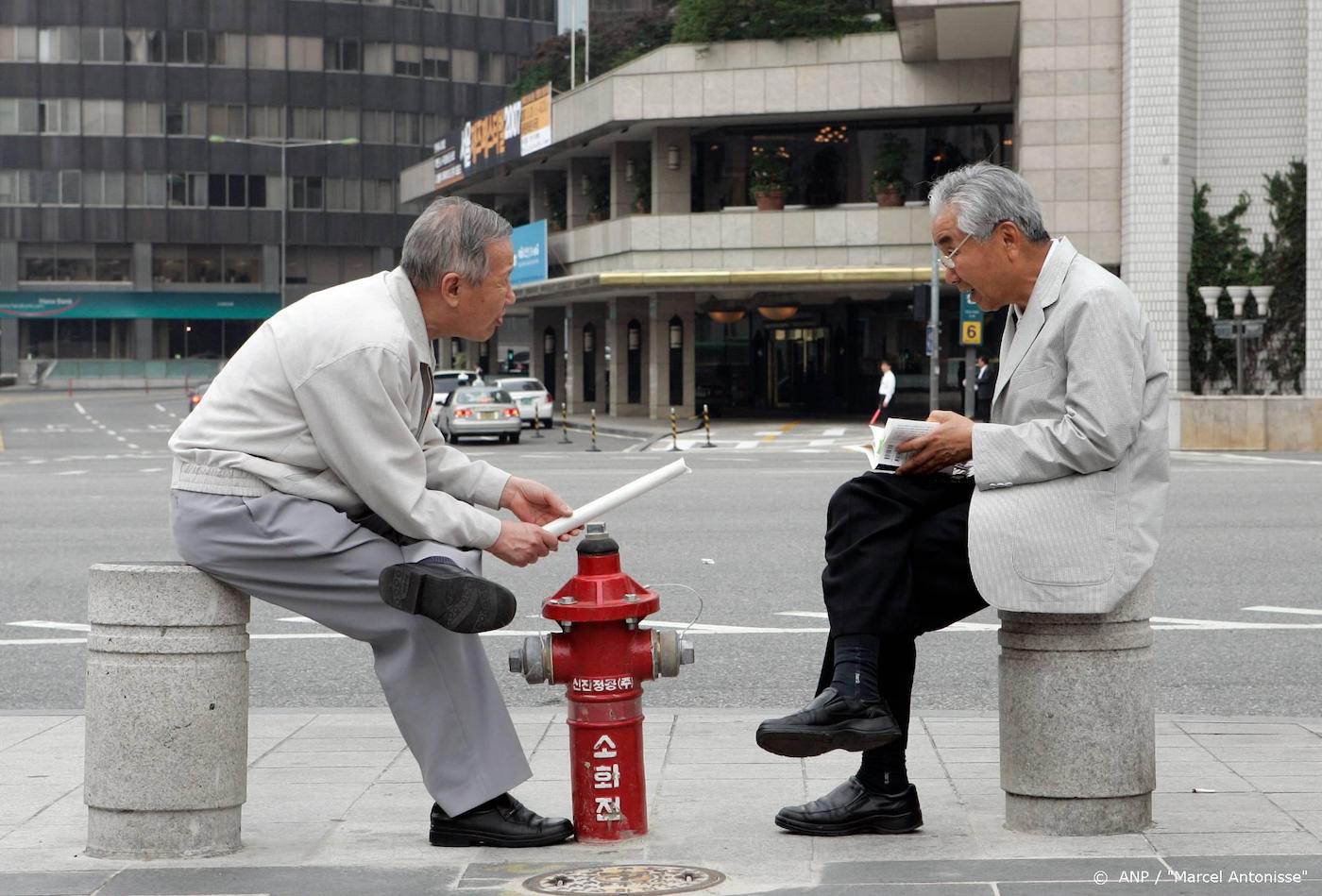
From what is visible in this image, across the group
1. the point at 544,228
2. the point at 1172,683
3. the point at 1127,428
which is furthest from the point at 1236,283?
the point at 1127,428

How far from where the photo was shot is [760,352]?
170ft

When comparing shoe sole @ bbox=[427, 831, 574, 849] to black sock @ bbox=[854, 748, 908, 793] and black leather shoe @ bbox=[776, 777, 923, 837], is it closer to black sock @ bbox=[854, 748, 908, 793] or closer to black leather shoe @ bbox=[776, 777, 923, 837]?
black leather shoe @ bbox=[776, 777, 923, 837]

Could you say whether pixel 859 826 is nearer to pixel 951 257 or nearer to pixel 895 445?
pixel 895 445

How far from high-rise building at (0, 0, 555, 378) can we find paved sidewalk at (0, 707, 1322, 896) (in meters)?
78.1

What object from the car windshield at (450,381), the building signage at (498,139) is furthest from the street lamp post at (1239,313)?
the building signage at (498,139)

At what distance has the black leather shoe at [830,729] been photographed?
→ 461cm

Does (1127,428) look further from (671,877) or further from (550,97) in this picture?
(550,97)

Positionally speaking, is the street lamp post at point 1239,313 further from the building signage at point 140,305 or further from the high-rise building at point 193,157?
the building signage at point 140,305

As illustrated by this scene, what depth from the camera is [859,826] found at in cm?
492

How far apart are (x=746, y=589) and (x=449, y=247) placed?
641cm

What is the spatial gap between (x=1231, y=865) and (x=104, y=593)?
2.92 meters

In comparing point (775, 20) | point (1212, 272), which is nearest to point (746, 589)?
point (1212, 272)

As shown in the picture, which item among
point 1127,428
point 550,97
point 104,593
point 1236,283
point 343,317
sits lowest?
point 104,593

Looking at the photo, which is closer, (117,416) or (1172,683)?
(1172,683)
